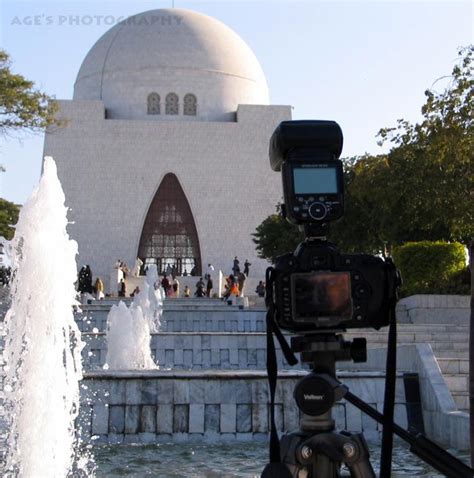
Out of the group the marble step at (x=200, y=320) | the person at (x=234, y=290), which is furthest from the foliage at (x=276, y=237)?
the marble step at (x=200, y=320)

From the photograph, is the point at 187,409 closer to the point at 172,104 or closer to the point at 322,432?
the point at 322,432

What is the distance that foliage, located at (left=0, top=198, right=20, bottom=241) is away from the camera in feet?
90.0

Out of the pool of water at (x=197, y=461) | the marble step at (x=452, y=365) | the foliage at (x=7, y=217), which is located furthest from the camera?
the foliage at (x=7, y=217)

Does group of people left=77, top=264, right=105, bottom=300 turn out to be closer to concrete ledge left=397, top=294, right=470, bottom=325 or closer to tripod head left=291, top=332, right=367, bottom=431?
concrete ledge left=397, top=294, right=470, bottom=325

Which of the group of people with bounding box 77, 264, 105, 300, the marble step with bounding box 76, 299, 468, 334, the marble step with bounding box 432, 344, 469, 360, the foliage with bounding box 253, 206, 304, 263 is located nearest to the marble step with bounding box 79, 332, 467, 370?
the marble step with bounding box 432, 344, 469, 360

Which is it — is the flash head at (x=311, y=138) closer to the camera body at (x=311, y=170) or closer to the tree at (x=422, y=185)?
the camera body at (x=311, y=170)

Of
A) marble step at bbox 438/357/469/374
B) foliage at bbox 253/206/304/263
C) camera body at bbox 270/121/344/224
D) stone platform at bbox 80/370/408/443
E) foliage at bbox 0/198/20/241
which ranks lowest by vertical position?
stone platform at bbox 80/370/408/443

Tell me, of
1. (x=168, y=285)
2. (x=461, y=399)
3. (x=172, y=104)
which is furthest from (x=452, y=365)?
(x=172, y=104)

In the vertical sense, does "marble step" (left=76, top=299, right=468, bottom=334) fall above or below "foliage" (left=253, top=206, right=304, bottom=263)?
below

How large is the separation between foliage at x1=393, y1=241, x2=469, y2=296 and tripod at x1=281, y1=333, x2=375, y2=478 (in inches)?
478

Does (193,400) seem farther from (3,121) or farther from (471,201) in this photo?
(3,121)

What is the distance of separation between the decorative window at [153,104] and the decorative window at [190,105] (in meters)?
1.03

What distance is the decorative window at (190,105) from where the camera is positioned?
32188 millimetres

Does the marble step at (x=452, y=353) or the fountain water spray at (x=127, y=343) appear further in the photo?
the fountain water spray at (x=127, y=343)
